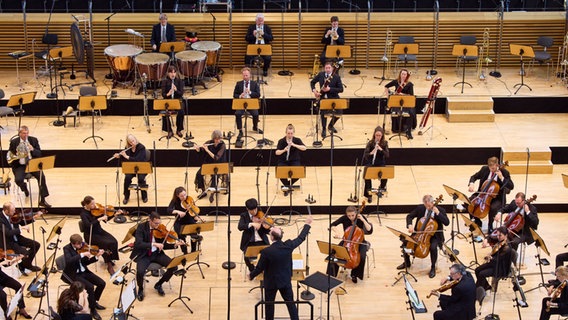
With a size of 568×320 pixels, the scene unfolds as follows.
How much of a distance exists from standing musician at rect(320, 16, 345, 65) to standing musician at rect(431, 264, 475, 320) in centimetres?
799

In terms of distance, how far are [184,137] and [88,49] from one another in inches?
132

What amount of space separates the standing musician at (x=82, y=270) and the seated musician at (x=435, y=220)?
4421 mm

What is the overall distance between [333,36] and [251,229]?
6.73 m

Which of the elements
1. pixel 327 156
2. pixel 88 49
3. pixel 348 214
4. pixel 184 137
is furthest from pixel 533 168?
pixel 88 49

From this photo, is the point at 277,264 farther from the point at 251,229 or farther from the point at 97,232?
the point at 97,232

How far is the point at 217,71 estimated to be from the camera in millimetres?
20062

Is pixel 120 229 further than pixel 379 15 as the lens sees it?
No

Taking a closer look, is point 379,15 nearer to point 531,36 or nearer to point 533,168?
point 531,36

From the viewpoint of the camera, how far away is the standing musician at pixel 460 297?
1211 centimetres

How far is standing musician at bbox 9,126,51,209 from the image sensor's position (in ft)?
51.3

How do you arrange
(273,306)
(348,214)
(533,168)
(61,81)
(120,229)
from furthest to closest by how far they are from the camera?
(61,81) < (533,168) < (120,229) < (348,214) < (273,306)

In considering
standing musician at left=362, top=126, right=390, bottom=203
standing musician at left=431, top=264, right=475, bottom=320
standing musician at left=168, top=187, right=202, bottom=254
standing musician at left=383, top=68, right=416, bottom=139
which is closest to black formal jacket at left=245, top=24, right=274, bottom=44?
standing musician at left=383, top=68, right=416, bottom=139

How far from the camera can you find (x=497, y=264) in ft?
43.2

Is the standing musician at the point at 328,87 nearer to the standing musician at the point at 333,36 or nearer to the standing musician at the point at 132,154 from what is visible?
the standing musician at the point at 333,36
